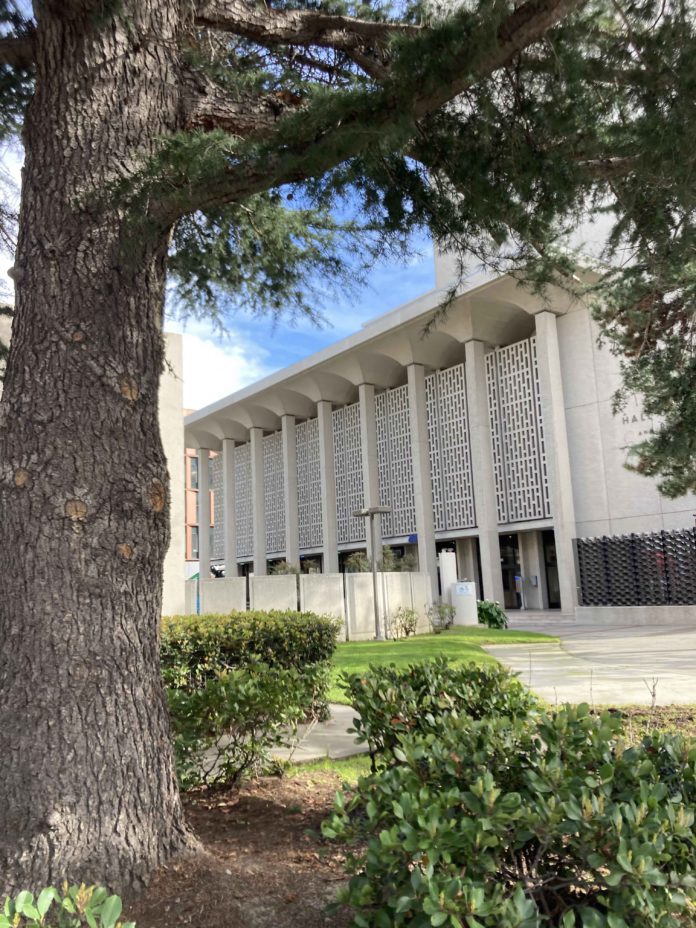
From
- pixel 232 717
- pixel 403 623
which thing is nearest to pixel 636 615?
pixel 403 623

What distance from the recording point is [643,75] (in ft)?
11.3

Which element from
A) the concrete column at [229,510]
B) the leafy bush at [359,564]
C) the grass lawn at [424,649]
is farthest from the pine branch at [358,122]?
the concrete column at [229,510]

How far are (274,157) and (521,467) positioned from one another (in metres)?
25.4

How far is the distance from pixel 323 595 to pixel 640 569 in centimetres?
1035

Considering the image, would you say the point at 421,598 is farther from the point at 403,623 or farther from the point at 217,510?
the point at 217,510

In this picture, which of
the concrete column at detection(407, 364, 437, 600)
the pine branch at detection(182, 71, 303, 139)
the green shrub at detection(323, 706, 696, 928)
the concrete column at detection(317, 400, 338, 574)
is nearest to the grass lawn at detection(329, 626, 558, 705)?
the green shrub at detection(323, 706, 696, 928)

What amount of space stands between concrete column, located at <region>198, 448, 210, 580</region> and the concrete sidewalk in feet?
135

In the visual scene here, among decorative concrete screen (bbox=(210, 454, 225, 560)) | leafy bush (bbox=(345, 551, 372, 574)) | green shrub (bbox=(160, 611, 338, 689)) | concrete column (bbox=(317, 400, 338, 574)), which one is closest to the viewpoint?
green shrub (bbox=(160, 611, 338, 689))

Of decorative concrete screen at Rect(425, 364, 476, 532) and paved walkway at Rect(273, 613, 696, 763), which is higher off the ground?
decorative concrete screen at Rect(425, 364, 476, 532)

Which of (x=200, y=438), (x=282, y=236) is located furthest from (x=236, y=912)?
(x=200, y=438)

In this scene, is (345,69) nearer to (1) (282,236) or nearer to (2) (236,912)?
(1) (282,236)

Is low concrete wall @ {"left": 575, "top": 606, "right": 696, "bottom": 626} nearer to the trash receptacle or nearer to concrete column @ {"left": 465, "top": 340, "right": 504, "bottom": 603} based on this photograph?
the trash receptacle

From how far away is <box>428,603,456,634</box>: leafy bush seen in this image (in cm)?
1825

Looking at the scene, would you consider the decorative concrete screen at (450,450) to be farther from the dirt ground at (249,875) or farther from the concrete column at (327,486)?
the dirt ground at (249,875)
